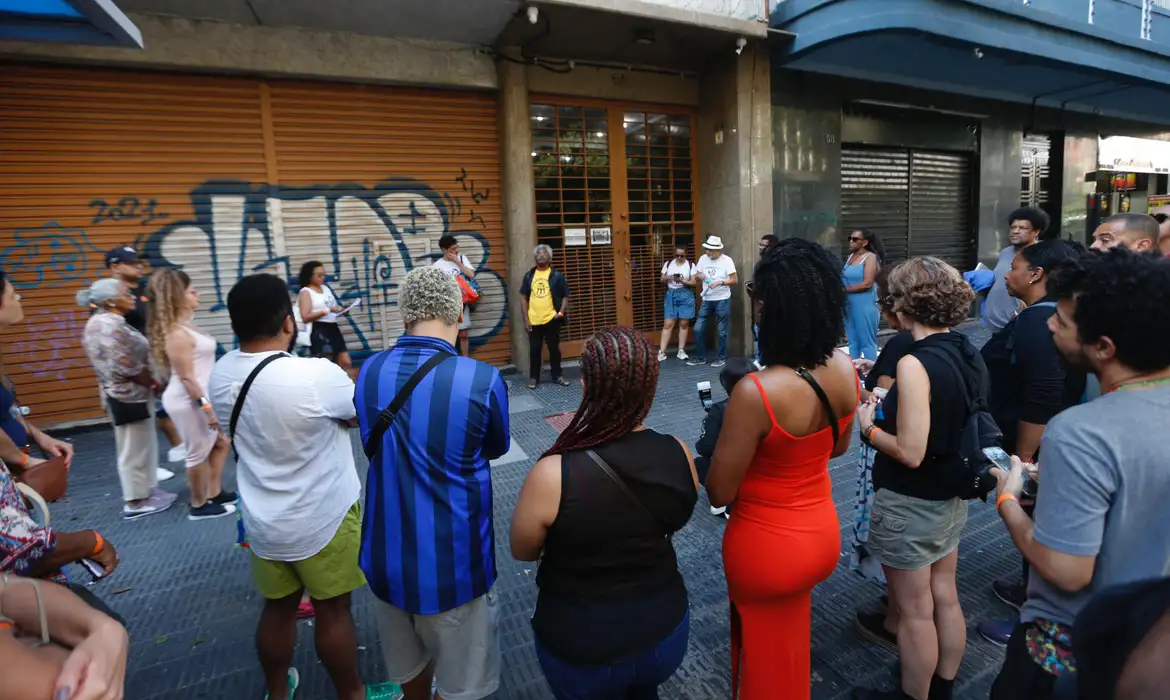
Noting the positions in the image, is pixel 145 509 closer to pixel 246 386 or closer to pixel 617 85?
pixel 246 386

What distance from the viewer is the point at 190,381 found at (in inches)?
162

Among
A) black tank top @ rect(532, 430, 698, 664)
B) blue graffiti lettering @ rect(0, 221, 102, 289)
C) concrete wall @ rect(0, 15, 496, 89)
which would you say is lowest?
black tank top @ rect(532, 430, 698, 664)

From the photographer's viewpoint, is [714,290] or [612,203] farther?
[612,203]

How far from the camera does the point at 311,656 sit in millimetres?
2914

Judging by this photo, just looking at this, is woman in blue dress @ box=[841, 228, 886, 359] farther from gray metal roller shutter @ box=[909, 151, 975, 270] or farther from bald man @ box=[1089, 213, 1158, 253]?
gray metal roller shutter @ box=[909, 151, 975, 270]

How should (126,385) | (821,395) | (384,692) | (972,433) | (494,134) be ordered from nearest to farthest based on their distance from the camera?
1. (821,395)
2. (972,433)
3. (384,692)
4. (126,385)
5. (494,134)

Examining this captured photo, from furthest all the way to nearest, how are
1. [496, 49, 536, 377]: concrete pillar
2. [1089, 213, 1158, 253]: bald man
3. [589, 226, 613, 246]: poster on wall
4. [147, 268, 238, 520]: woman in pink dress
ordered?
1. [589, 226, 613, 246]: poster on wall
2. [496, 49, 536, 377]: concrete pillar
3. [147, 268, 238, 520]: woman in pink dress
4. [1089, 213, 1158, 253]: bald man

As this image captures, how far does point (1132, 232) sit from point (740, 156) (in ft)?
20.1

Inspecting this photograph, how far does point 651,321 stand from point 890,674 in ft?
24.0

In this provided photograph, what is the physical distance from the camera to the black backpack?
228 cm

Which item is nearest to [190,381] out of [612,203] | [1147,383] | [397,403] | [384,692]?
[384,692]

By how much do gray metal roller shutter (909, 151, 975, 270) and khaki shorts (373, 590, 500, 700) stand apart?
11524mm

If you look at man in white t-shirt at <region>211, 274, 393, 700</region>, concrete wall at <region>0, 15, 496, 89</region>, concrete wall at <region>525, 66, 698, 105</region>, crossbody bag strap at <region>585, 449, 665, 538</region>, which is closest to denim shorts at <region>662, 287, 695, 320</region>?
concrete wall at <region>525, 66, 698, 105</region>

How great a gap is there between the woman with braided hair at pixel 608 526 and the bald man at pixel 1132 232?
3.08m
